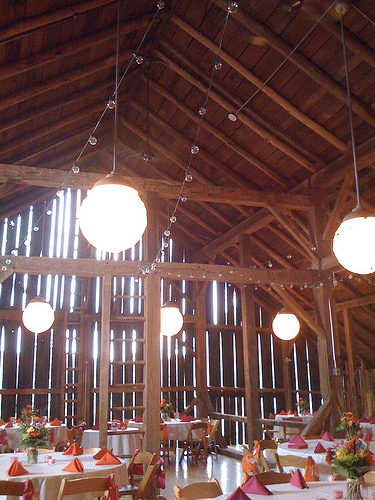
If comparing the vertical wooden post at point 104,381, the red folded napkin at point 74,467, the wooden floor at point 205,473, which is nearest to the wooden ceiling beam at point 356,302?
the wooden floor at point 205,473

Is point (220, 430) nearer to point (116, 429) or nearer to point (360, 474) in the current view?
point (116, 429)

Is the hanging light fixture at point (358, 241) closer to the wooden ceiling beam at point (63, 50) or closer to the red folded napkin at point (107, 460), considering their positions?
the red folded napkin at point (107, 460)

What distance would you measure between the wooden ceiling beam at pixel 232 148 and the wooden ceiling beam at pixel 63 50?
6.57ft

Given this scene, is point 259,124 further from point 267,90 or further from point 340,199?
point 340,199

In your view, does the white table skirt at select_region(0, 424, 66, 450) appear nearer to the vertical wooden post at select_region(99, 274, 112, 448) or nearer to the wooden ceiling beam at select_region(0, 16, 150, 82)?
the vertical wooden post at select_region(99, 274, 112, 448)

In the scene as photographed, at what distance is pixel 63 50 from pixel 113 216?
385 centimetres

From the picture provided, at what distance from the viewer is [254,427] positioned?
30.7 ft

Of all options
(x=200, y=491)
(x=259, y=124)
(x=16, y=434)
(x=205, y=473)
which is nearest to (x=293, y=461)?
(x=200, y=491)

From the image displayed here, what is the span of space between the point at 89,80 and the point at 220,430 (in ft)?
26.7

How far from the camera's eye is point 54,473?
425 cm

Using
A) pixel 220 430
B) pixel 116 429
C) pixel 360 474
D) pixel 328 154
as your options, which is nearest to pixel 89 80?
pixel 328 154

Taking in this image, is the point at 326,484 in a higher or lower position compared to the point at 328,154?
lower

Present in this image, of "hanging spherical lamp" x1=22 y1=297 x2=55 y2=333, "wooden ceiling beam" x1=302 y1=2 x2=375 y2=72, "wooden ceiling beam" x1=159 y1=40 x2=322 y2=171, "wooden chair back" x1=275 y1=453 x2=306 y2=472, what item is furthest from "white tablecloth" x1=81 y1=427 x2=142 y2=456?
"wooden ceiling beam" x1=302 y1=2 x2=375 y2=72

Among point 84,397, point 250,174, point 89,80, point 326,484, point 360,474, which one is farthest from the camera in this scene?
point 84,397
